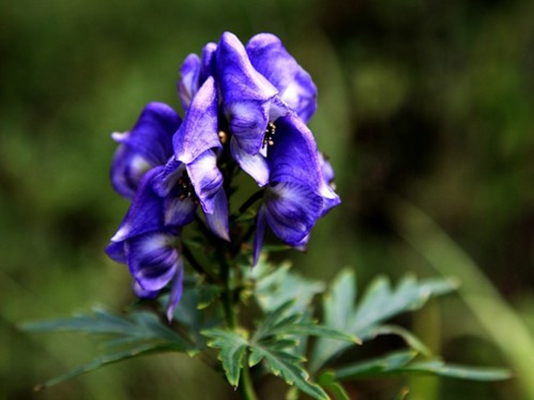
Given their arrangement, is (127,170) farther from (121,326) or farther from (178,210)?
(121,326)

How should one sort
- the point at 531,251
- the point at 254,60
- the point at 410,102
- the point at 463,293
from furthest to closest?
the point at 410,102
the point at 531,251
the point at 463,293
the point at 254,60

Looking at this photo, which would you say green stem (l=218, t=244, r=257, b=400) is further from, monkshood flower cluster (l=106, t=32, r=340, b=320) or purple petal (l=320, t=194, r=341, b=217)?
purple petal (l=320, t=194, r=341, b=217)

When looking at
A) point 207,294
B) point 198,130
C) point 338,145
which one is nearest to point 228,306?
point 207,294

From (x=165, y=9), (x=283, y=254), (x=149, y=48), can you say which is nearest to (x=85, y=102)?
(x=149, y=48)

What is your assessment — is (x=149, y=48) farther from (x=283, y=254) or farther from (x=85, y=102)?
(x=283, y=254)

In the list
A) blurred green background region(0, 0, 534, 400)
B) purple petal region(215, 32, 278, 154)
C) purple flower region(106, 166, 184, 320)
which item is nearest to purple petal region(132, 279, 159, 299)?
purple flower region(106, 166, 184, 320)

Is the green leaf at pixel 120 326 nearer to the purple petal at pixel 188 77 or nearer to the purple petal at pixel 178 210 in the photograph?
the purple petal at pixel 178 210

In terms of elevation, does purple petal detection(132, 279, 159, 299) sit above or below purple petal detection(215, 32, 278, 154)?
below
